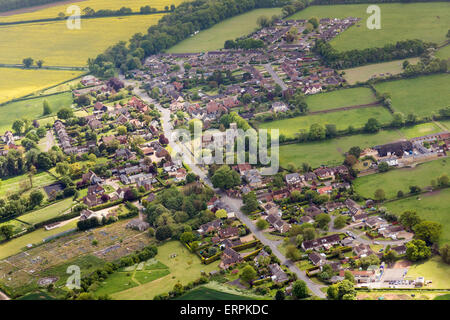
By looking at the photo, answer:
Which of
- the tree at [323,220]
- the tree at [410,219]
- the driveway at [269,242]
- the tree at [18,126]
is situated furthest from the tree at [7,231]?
the tree at [410,219]

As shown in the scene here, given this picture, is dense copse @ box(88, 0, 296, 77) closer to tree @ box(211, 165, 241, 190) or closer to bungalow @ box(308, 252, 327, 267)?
tree @ box(211, 165, 241, 190)

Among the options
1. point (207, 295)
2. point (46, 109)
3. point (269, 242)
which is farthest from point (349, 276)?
point (46, 109)

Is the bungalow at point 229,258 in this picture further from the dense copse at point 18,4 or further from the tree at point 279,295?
the dense copse at point 18,4

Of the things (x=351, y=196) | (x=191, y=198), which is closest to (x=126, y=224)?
(x=191, y=198)

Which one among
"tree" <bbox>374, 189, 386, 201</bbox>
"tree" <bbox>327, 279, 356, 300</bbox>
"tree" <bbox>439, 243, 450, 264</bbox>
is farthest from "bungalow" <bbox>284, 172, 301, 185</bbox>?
"tree" <bbox>327, 279, 356, 300</bbox>

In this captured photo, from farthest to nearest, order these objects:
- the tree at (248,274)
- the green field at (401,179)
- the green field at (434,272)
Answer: the green field at (401,179) < the tree at (248,274) < the green field at (434,272)
